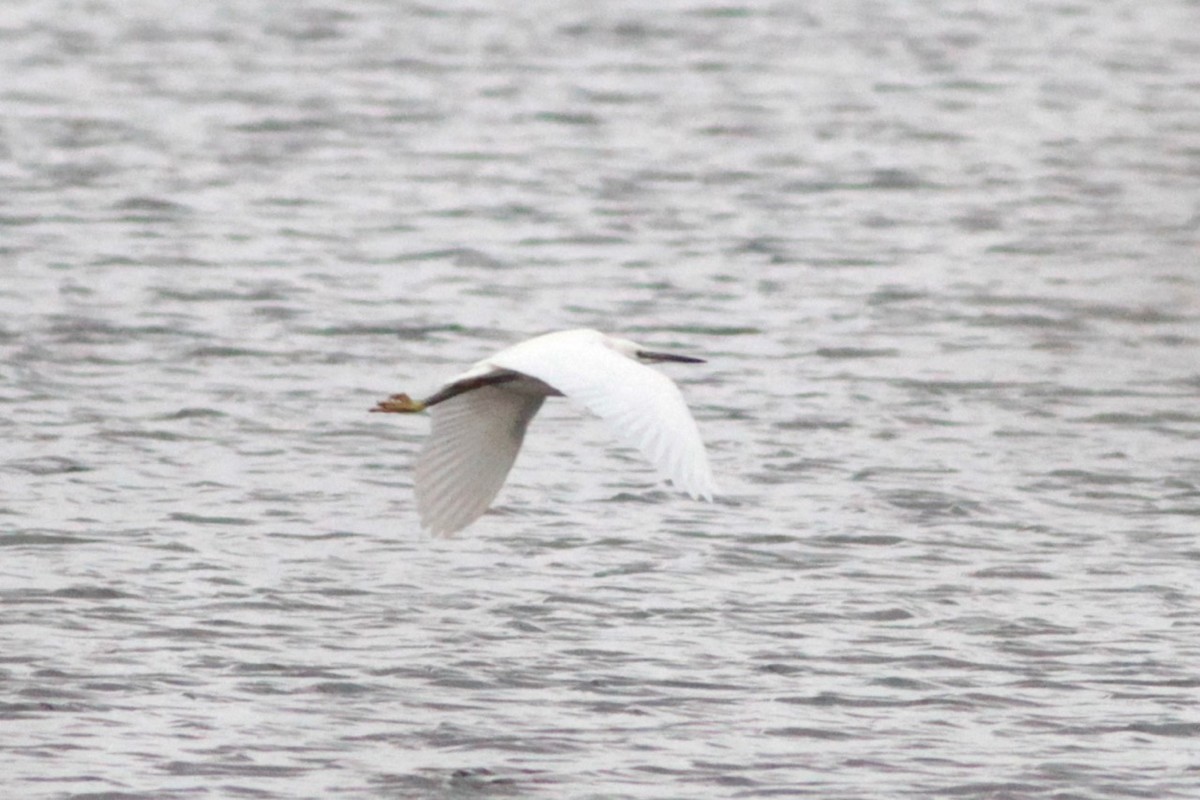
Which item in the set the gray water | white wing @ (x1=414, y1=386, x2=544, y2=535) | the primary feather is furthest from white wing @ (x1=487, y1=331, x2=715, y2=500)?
the gray water

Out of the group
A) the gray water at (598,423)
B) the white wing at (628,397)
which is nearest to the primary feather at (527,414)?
the white wing at (628,397)

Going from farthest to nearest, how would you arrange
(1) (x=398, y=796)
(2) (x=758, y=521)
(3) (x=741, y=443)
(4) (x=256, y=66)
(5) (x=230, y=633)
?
(4) (x=256, y=66) < (3) (x=741, y=443) < (2) (x=758, y=521) < (5) (x=230, y=633) < (1) (x=398, y=796)

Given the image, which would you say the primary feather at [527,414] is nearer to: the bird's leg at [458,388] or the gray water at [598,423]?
the bird's leg at [458,388]

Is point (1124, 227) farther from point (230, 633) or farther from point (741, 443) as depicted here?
point (230, 633)

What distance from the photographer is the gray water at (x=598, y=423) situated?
7.02 metres

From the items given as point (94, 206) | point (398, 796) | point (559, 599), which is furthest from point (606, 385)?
point (94, 206)

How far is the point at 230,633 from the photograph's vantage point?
302 inches

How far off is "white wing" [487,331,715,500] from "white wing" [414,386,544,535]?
36 cm

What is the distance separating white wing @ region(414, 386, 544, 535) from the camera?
294 inches

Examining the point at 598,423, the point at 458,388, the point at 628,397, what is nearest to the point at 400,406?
the point at 458,388

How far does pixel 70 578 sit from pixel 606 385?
2.33 metres

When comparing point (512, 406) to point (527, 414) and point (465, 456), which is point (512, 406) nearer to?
point (527, 414)

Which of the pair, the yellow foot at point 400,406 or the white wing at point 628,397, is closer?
the white wing at point 628,397

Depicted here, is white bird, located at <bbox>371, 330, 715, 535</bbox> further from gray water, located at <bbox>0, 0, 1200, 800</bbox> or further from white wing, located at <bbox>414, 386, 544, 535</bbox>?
gray water, located at <bbox>0, 0, 1200, 800</bbox>
